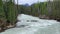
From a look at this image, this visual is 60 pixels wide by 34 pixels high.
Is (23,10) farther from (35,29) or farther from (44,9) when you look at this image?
(35,29)

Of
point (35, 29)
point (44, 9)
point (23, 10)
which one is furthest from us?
point (44, 9)

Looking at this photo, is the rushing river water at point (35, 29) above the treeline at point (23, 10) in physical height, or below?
below

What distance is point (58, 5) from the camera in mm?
21234

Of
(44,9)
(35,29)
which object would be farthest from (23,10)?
(35,29)

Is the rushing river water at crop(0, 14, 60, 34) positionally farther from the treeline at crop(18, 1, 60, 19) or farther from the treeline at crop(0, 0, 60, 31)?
the treeline at crop(18, 1, 60, 19)

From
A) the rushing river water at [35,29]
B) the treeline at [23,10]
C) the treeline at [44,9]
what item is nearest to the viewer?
the rushing river water at [35,29]

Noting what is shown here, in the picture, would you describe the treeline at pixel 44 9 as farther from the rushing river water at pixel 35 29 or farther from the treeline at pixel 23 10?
the rushing river water at pixel 35 29

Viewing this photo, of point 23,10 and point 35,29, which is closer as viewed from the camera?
point 35,29

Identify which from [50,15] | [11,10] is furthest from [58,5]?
[11,10]

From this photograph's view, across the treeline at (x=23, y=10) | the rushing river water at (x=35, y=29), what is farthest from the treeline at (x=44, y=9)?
the rushing river water at (x=35, y=29)

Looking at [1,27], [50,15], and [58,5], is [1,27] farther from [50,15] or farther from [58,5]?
[50,15]

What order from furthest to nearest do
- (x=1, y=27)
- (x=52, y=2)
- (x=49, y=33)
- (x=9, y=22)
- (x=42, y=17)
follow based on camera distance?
(x=42, y=17) < (x=52, y=2) < (x=9, y=22) < (x=1, y=27) < (x=49, y=33)

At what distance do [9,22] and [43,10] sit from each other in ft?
45.0

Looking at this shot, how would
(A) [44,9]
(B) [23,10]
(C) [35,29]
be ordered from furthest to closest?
(A) [44,9] < (B) [23,10] < (C) [35,29]
